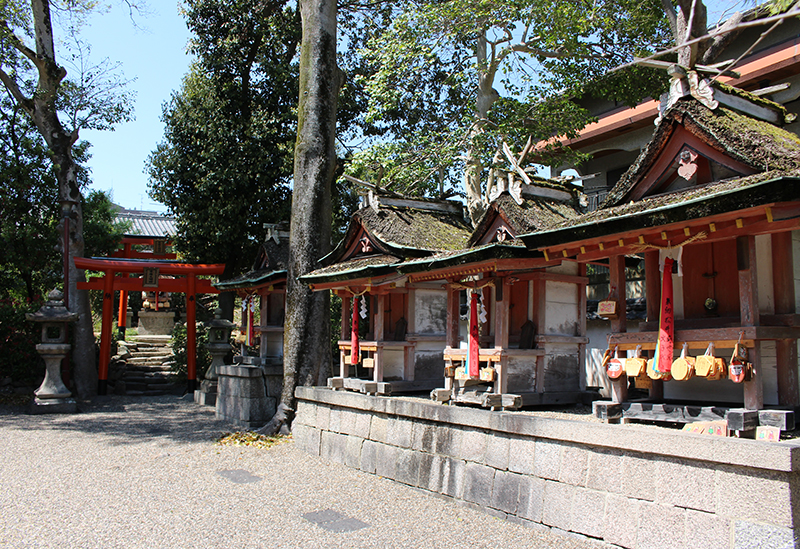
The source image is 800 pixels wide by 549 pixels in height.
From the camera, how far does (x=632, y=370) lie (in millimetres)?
6352

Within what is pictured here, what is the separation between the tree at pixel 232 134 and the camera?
1733 centimetres

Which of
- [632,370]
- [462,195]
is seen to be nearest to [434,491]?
[632,370]

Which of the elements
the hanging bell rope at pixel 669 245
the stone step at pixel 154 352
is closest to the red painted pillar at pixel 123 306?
the stone step at pixel 154 352

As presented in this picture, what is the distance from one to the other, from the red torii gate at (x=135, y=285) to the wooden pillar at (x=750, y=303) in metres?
13.9

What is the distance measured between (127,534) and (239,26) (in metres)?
15.5

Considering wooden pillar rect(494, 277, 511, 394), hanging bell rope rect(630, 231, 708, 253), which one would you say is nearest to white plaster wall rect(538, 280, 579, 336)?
wooden pillar rect(494, 277, 511, 394)

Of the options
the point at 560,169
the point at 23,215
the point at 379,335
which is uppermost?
the point at 560,169

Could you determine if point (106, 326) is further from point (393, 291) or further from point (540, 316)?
point (540, 316)

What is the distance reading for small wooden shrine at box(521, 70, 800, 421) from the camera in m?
5.57

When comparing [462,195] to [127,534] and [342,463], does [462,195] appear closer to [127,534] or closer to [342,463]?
[342,463]

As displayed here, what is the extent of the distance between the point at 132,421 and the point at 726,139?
13.0m

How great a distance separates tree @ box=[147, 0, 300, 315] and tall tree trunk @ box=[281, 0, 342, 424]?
5028mm

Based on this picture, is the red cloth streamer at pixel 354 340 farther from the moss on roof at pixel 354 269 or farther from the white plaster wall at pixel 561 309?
the white plaster wall at pixel 561 309

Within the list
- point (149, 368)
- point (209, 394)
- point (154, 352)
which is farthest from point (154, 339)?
point (209, 394)
